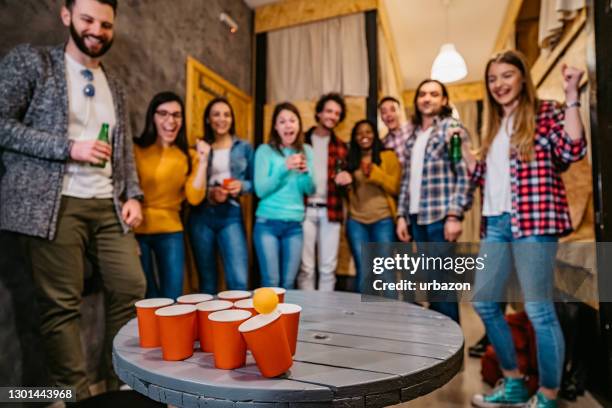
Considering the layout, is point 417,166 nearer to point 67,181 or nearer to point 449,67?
point 449,67

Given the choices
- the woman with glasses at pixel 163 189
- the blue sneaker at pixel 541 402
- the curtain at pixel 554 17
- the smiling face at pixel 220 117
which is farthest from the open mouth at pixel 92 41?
the curtain at pixel 554 17

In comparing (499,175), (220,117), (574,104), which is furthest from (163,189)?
(574,104)

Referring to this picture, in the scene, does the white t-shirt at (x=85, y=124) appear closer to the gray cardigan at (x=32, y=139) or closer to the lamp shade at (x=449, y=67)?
the gray cardigan at (x=32, y=139)

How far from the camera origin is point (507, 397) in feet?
5.48

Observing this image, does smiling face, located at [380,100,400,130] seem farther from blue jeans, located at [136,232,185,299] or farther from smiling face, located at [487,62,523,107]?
blue jeans, located at [136,232,185,299]

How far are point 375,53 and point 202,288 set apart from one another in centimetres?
246

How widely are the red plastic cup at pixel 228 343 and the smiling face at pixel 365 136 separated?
2.07m

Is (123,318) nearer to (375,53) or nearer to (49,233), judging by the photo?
(49,233)

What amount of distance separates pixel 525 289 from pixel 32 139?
6.53 feet

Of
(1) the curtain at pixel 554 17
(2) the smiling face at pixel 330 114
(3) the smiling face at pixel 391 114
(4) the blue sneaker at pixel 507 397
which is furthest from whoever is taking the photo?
(3) the smiling face at pixel 391 114

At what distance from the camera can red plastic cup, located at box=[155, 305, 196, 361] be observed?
2.44ft

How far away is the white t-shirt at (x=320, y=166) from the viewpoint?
2.62 m

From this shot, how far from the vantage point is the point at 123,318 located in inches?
65.7

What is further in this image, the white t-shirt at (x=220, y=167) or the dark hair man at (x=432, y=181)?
the white t-shirt at (x=220, y=167)
